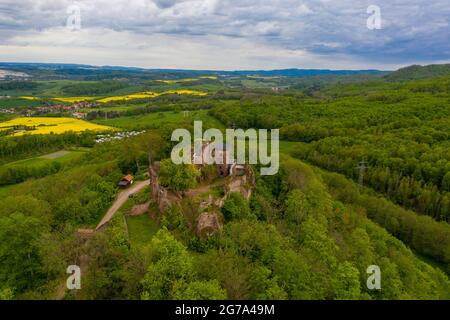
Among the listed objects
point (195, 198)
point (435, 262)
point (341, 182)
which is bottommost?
point (435, 262)

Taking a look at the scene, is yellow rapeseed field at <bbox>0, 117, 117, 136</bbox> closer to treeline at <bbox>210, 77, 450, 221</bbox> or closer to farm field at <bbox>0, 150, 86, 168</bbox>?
farm field at <bbox>0, 150, 86, 168</bbox>

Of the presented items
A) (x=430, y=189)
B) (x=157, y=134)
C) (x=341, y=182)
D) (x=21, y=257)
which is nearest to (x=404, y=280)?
(x=341, y=182)

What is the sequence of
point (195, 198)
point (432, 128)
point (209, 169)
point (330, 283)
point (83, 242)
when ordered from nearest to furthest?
point (330, 283) → point (83, 242) → point (195, 198) → point (209, 169) → point (432, 128)

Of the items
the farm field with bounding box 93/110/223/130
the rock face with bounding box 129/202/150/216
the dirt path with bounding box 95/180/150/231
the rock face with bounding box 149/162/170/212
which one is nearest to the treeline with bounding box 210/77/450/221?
the farm field with bounding box 93/110/223/130

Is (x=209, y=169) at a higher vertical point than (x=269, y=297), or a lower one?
higher

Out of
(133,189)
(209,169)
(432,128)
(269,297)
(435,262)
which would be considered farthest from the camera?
(432,128)

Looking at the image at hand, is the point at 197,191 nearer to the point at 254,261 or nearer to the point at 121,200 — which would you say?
the point at 121,200

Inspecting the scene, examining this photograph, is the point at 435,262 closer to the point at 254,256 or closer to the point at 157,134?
the point at 254,256

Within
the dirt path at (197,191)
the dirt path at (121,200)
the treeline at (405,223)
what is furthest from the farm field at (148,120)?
the dirt path at (197,191)
